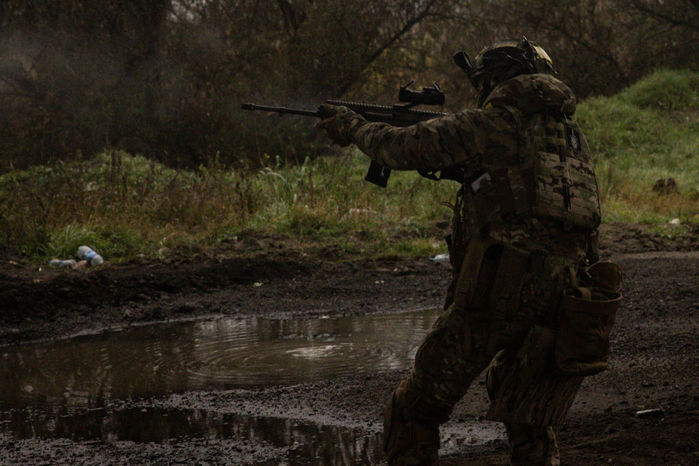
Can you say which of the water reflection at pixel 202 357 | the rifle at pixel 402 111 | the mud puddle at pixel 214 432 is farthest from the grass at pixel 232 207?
the rifle at pixel 402 111

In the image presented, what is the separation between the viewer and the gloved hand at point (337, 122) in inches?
135

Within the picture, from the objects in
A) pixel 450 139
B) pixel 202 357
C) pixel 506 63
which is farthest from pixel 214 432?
pixel 506 63

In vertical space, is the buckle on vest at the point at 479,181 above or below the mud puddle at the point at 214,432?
above

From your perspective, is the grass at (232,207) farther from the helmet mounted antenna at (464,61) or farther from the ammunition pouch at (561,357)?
the ammunition pouch at (561,357)

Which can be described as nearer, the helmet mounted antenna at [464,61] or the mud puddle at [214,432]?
the helmet mounted antenna at [464,61]

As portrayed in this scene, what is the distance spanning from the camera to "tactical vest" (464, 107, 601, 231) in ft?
9.61

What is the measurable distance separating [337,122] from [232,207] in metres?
7.28

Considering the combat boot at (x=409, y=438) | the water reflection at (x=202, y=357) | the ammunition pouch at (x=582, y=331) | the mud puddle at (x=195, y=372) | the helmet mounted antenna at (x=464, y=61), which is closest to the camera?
the ammunition pouch at (x=582, y=331)

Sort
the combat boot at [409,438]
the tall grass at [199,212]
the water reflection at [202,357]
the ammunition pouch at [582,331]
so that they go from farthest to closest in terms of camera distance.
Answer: the tall grass at [199,212], the water reflection at [202,357], the combat boot at [409,438], the ammunition pouch at [582,331]

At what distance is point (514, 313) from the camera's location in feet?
9.70

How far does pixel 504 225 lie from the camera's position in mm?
2963

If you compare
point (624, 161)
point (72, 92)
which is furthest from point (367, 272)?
point (72, 92)

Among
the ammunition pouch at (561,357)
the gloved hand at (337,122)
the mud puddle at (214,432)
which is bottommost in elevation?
the mud puddle at (214,432)

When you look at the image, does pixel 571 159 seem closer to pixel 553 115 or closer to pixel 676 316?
pixel 553 115
